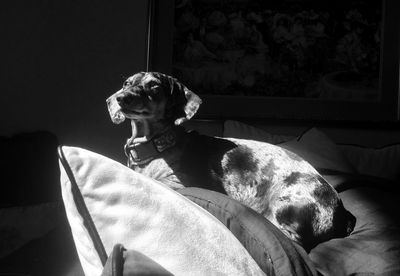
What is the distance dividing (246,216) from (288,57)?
1510 millimetres

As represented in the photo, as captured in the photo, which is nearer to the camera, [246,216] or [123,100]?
[246,216]

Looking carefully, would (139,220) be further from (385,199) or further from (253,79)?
(253,79)

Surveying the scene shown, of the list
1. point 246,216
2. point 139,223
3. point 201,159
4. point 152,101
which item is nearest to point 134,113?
point 152,101

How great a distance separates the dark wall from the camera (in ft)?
7.27

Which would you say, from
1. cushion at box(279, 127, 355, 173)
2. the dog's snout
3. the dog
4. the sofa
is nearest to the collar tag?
the dog

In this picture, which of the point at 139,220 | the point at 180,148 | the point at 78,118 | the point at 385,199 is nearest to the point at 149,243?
the point at 139,220

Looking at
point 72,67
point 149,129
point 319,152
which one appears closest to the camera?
point 149,129

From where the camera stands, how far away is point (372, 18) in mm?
2295

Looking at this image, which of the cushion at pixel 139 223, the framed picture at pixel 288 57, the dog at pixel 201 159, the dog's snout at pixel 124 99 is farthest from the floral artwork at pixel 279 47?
the cushion at pixel 139 223

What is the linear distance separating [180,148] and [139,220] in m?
0.85

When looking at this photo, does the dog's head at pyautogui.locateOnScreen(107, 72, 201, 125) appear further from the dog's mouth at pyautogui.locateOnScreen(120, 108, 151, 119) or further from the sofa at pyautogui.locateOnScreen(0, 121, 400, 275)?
the sofa at pyautogui.locateOnScreen(0, 121, 400, 275)

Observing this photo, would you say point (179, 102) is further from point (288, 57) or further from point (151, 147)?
point (288, 57)

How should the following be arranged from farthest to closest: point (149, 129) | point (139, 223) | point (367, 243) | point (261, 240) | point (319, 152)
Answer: point (319, 152)
point (149, 129)
point (367, 243)
point (261, 240)
point (139, 223)

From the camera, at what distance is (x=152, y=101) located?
4.93 feet
